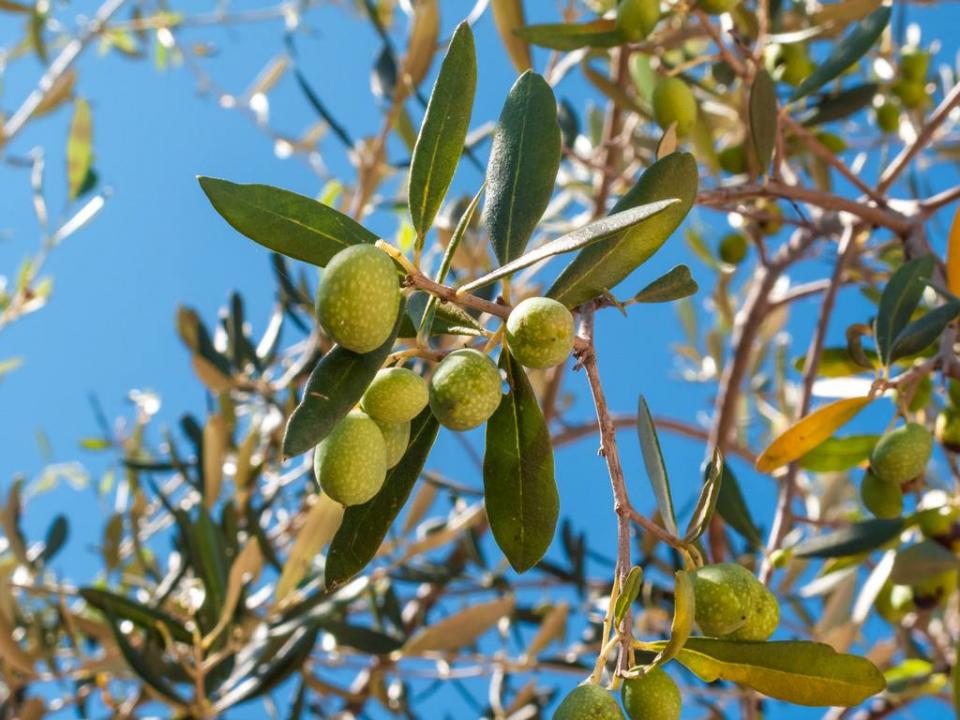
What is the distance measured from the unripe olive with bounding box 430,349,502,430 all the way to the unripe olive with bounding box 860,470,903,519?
2.76 feet

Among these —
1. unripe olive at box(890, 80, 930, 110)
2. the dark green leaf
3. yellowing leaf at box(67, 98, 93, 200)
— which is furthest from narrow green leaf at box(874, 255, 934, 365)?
yellowing leaf at box(67, 98, 93, 200)

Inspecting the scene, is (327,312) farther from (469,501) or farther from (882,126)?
(469,501)

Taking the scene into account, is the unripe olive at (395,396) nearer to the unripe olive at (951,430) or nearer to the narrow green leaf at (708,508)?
the narrow green leaf at (708,508)

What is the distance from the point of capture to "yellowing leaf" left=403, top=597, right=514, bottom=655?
2.14 metres

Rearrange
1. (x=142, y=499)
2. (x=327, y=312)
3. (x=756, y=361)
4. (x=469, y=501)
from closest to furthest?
(x=327, y=312)
(x=142, y=499)
(x=469, y=501)
(x=756, y=361)

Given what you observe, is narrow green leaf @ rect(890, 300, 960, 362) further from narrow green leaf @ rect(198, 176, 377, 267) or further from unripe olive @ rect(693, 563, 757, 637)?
narrow green leaf @ rect(198, 176, 377, 267)

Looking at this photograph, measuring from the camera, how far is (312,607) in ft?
6.44

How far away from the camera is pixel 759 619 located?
0.95 meters

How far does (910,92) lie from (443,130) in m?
1.86

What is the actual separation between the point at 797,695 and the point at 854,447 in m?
0.83

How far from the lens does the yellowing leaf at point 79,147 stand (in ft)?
8.77

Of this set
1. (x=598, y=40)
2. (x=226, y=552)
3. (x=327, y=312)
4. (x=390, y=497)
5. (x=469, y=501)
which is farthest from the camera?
(x=469, y=501)

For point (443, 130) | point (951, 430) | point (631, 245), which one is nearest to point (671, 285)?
point (631, 245)

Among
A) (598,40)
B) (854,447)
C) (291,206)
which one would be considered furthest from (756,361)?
(291,206)
